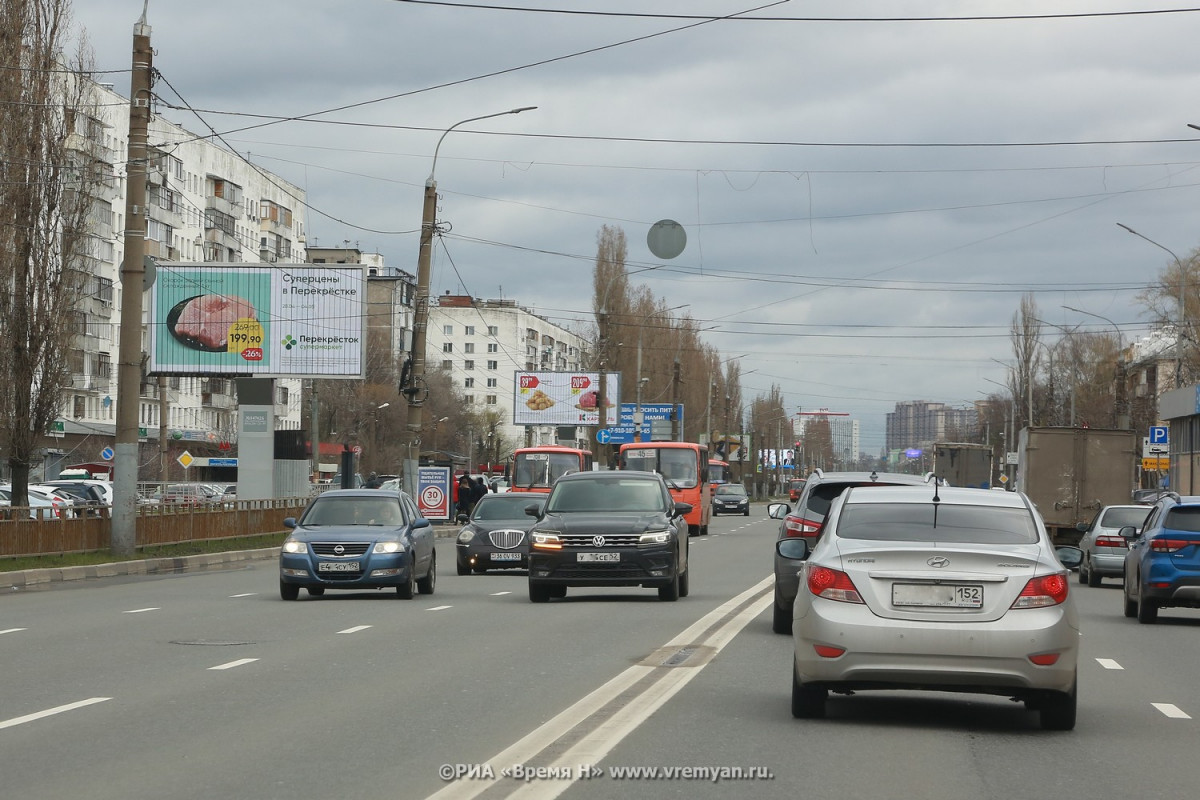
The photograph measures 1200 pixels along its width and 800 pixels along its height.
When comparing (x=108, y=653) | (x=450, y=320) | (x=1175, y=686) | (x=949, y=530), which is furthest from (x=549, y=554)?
(x=450, y=320)

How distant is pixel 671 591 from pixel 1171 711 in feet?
33.9

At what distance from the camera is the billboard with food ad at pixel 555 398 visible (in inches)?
3553

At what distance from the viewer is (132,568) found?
30.5 m

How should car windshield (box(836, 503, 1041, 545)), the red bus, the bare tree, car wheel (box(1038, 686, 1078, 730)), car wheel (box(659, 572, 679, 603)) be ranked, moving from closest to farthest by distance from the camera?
car wheel (box(1038, 686, 1078, 730)) < car windshield (box(836, 503, 1041, 545)) < car wheel (box(659, 572, 679, 603)) < the bare tree < the red bus

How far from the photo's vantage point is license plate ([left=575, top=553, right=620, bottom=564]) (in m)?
20.7

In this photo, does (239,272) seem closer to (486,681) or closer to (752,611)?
(752,611)

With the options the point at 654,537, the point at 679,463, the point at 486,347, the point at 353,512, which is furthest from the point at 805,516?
the point at 486,347

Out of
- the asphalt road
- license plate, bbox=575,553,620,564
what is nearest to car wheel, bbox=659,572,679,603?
license plate, bbox=575,553,620,564

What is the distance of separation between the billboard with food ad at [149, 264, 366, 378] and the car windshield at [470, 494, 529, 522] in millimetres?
22868

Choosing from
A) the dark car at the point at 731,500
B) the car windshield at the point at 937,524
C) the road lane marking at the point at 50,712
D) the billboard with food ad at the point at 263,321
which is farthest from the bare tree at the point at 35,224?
the dark car at the point at 731,500

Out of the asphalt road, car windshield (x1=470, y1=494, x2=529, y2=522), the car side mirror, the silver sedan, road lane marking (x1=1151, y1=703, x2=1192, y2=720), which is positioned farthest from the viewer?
car windshield (x1=470, y1=494, x2=529, y2=522)

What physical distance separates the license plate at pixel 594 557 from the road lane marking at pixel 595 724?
16.5 ft

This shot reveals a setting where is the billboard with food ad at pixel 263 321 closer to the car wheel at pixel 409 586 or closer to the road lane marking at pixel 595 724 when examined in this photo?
the car wheel at pixel 409 586

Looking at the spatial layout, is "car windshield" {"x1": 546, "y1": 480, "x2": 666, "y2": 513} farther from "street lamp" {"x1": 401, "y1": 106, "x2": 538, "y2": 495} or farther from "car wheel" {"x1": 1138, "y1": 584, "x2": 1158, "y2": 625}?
"street lamp" {"x1": 401, "y1": 106, "x2": 538, "y2": 495}
